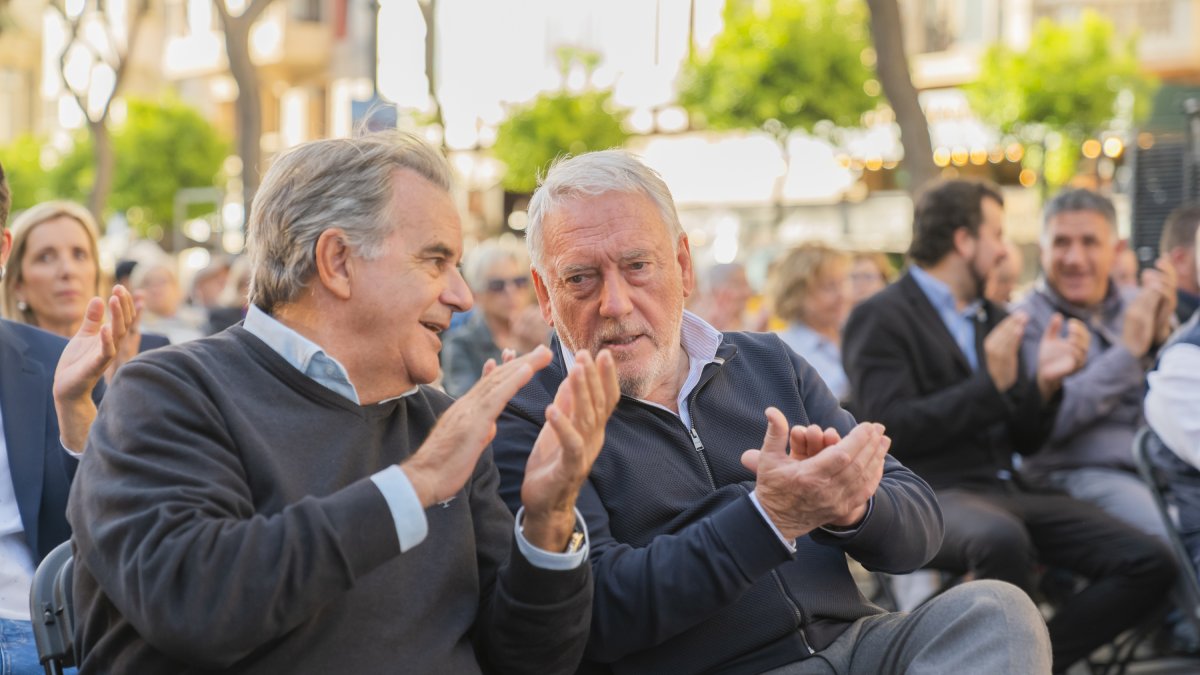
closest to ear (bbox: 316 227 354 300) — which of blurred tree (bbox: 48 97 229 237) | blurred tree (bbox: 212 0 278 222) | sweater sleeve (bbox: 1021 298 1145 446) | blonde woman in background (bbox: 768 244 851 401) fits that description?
sweater sleeve (bbox: 1021 298 1145 446)

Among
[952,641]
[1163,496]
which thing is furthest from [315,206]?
[1163,496]

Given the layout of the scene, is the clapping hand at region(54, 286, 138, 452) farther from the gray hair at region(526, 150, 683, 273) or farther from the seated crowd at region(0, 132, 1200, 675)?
the gray hair at region(526, 150, 683, 273)

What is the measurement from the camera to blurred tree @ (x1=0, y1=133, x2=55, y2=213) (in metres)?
40.2

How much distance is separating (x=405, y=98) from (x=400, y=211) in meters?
31.6

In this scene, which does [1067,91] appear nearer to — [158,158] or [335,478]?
[158,158]

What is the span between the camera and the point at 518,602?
8.70 feet

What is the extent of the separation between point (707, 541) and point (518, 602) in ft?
1.29

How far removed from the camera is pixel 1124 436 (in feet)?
19.6

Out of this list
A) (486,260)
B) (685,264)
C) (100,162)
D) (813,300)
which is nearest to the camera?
(685,264)

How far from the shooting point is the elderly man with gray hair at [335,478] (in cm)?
228

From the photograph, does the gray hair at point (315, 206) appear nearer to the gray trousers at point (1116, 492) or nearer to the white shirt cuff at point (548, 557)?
the white shirt cuff at point (548, 557)

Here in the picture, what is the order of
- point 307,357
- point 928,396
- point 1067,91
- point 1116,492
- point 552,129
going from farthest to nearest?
point 552,129 → point 1067,91 → point 1116,492 → point 928,396 → point 307,357

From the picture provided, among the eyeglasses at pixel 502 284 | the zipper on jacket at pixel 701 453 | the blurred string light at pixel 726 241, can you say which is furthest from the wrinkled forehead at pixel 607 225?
the blurred string light at pixel 726 241

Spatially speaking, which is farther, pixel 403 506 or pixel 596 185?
pixel 596 185
